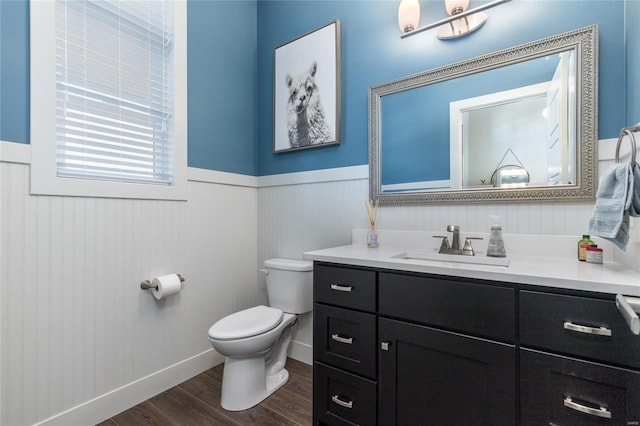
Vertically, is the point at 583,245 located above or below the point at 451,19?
below

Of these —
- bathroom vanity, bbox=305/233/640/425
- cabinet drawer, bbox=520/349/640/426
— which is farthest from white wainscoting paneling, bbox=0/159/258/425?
cabinet drawer, bbox=520/349/640/426

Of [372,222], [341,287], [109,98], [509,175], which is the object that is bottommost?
[341,287]

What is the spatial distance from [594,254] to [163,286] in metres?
2.01

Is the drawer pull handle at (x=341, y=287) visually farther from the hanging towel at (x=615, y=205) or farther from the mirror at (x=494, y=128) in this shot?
the hanging towel at (x=615, y=205)

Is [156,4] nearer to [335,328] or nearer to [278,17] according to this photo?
[278,17]

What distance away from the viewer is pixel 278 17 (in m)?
2.22

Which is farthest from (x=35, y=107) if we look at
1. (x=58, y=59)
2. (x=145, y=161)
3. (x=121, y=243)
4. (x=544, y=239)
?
(x=544, y=239)

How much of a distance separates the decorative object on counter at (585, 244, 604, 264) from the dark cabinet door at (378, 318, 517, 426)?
1.75 feet

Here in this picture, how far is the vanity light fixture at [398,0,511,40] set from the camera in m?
1.41

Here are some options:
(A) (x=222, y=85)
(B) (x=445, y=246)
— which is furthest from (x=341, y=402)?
(A) (x=222, y=85)

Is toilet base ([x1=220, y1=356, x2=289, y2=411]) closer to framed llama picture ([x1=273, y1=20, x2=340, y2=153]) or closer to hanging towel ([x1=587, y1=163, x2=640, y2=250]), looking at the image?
framed llama picture ([x1=273, y1=20, x2=340, y2=153])

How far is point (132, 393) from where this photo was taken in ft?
5.22

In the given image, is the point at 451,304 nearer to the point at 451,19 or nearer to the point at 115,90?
the point at 451,19

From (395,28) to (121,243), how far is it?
196 centimetres
